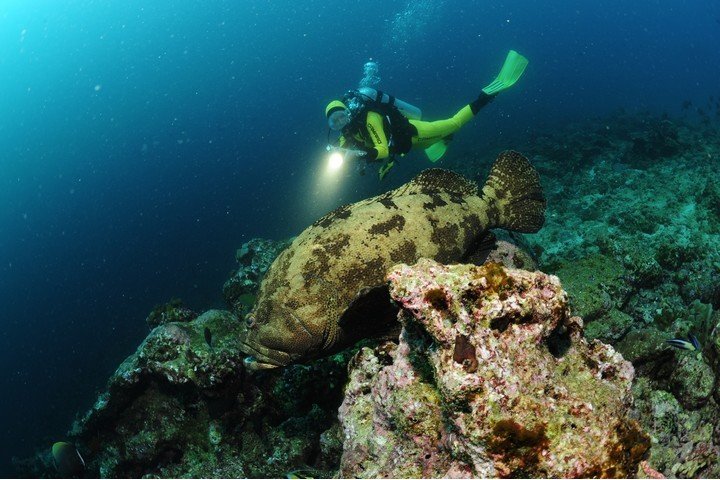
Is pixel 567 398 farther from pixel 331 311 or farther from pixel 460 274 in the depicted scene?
pixel 331 311

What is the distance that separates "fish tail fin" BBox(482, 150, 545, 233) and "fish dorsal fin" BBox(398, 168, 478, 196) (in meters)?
0.42

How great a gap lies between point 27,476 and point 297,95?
4763 inches

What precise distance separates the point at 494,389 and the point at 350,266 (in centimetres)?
250

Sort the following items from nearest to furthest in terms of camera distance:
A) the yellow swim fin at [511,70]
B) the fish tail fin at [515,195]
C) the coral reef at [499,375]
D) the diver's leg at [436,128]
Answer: the coral reef at [499,375] < the fish tail fin at [515,195] < the diver's leg at [436,128] < the yellow swim fin at [511,70]

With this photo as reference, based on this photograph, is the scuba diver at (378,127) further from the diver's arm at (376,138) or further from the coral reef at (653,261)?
the coral reef at (653,261)

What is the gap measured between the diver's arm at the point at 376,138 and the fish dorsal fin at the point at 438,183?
8.17 ft

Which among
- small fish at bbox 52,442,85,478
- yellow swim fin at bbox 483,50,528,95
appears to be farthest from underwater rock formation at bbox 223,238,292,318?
yellow swim fin at bbox 483,50,528,95

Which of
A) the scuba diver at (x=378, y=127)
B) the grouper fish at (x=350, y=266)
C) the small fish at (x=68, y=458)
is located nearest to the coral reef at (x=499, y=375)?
the small fish at (x=68, y=458)

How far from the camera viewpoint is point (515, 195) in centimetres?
574

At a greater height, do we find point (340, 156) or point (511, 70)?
point (340, 156)

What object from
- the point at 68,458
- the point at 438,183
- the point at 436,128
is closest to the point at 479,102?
the point at 436,128

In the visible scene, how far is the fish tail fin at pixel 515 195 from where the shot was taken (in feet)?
18.6

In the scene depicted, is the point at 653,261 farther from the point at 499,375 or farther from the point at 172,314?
the point at 172,314

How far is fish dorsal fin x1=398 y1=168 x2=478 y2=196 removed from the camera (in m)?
5.43
